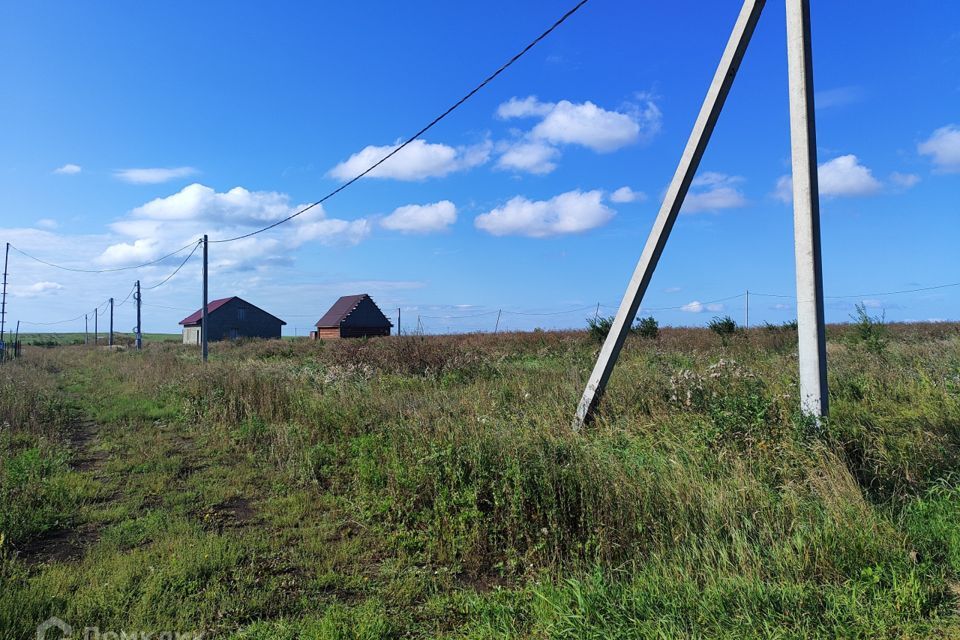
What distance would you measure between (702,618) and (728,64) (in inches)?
211

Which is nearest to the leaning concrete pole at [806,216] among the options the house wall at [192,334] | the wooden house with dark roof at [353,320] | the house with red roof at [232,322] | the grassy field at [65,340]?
the wooden house with dark roof at [353,320]

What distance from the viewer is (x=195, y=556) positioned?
13.4 feet

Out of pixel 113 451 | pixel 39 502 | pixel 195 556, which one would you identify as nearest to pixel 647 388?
pixel 195 556

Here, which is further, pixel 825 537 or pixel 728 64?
pixel 728 64

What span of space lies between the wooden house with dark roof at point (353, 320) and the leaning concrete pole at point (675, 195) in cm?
4357

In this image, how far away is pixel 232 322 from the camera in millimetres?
54188

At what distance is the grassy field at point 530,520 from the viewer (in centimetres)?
306

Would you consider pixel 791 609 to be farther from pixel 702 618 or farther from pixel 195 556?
pixel 195 556

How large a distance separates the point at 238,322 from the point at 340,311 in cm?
1166

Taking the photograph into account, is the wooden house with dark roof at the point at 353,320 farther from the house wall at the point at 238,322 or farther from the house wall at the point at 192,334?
the house wall at the point at 192,334

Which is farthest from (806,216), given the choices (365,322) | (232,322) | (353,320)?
(232,322)

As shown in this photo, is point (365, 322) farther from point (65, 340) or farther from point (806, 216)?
point (65, 340)

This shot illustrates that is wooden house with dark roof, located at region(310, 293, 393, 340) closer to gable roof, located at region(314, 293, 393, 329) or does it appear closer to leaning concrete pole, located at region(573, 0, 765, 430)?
gable roof, located at region(314, 293, 393, 329)

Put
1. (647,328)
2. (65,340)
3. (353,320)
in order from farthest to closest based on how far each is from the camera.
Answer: (65,340) < (353,320) < (647,328)
